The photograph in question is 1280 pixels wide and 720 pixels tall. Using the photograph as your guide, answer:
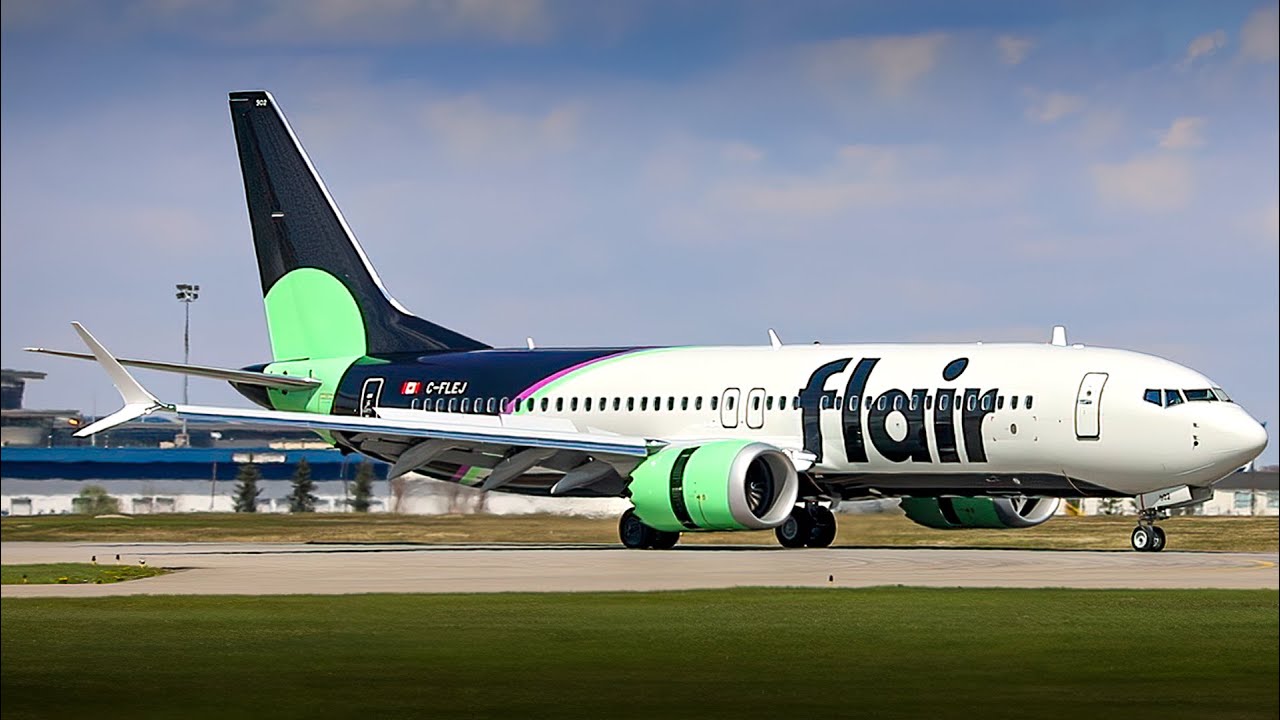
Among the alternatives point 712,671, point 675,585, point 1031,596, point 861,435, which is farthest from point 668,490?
point 712,671

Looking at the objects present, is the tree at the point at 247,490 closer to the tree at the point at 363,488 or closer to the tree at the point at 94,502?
the tree at the point at 363,488

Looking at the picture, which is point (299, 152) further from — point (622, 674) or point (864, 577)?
point (622, 674)

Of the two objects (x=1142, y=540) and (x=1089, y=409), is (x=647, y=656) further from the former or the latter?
(x=1142, y=540)

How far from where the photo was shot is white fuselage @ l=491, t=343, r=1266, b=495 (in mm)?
39938

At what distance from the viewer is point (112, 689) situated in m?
16.8

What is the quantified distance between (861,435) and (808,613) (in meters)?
18.2

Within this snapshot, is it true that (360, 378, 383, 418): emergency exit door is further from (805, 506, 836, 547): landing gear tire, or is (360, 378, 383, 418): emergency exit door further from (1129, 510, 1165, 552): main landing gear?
(1129, 510, 1165, 552): main landing gear

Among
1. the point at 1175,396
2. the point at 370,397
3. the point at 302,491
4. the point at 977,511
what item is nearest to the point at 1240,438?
the point at 1175,396

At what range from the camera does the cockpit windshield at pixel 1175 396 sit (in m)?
40.0

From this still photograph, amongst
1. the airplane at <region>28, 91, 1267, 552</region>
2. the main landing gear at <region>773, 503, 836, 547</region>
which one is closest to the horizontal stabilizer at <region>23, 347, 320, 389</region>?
the airplane at <region>28, 91, 1267, 552</region>

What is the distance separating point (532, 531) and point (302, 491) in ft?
53.5

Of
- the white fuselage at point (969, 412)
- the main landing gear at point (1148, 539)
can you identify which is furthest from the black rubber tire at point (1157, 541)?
the white fuselage at point (969, 412)

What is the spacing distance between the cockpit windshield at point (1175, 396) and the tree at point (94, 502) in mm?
32062

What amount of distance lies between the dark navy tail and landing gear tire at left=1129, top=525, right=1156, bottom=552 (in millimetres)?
20387
